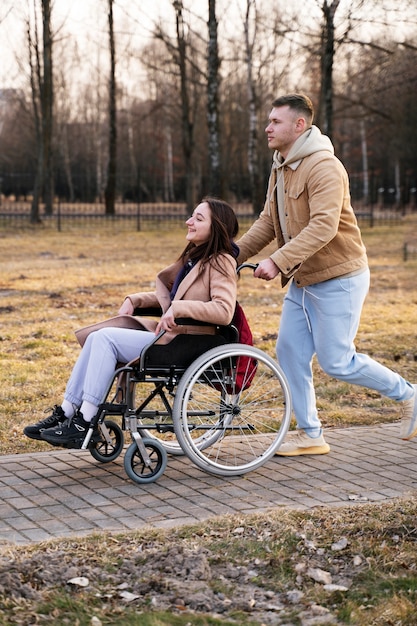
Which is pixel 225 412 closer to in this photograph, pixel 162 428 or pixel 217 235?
pixel 162 428

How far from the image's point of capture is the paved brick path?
4344 millimetres

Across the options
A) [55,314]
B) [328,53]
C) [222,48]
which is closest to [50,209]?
[222,48]

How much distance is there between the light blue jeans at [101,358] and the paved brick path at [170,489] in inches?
17.4

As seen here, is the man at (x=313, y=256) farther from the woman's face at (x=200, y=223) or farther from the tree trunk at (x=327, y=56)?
the tree trunk at (x=327, y=56)

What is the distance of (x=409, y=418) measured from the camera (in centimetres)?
558

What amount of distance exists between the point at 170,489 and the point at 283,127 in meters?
1.97

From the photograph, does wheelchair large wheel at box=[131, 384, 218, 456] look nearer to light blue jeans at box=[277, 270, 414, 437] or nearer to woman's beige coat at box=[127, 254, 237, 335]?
woman's beige coat at box=[127, 254, 237, 335]

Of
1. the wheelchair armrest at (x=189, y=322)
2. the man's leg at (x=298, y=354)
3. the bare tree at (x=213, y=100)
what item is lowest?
the man's leg at (x=298, y=354)

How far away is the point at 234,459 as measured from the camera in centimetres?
537

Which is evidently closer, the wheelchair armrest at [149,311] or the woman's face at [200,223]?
the woman's face at [200,223]

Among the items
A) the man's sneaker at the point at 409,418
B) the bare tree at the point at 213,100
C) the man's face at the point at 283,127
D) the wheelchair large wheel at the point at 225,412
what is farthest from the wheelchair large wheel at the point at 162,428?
the bare tree at the point at 213,100

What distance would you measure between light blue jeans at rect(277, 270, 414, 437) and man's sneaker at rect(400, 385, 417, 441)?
0.06 m

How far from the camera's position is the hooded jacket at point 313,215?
16.5 feet

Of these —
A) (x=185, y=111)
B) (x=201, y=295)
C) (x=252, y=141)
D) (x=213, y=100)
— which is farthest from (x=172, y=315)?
(x=185, y=111)
